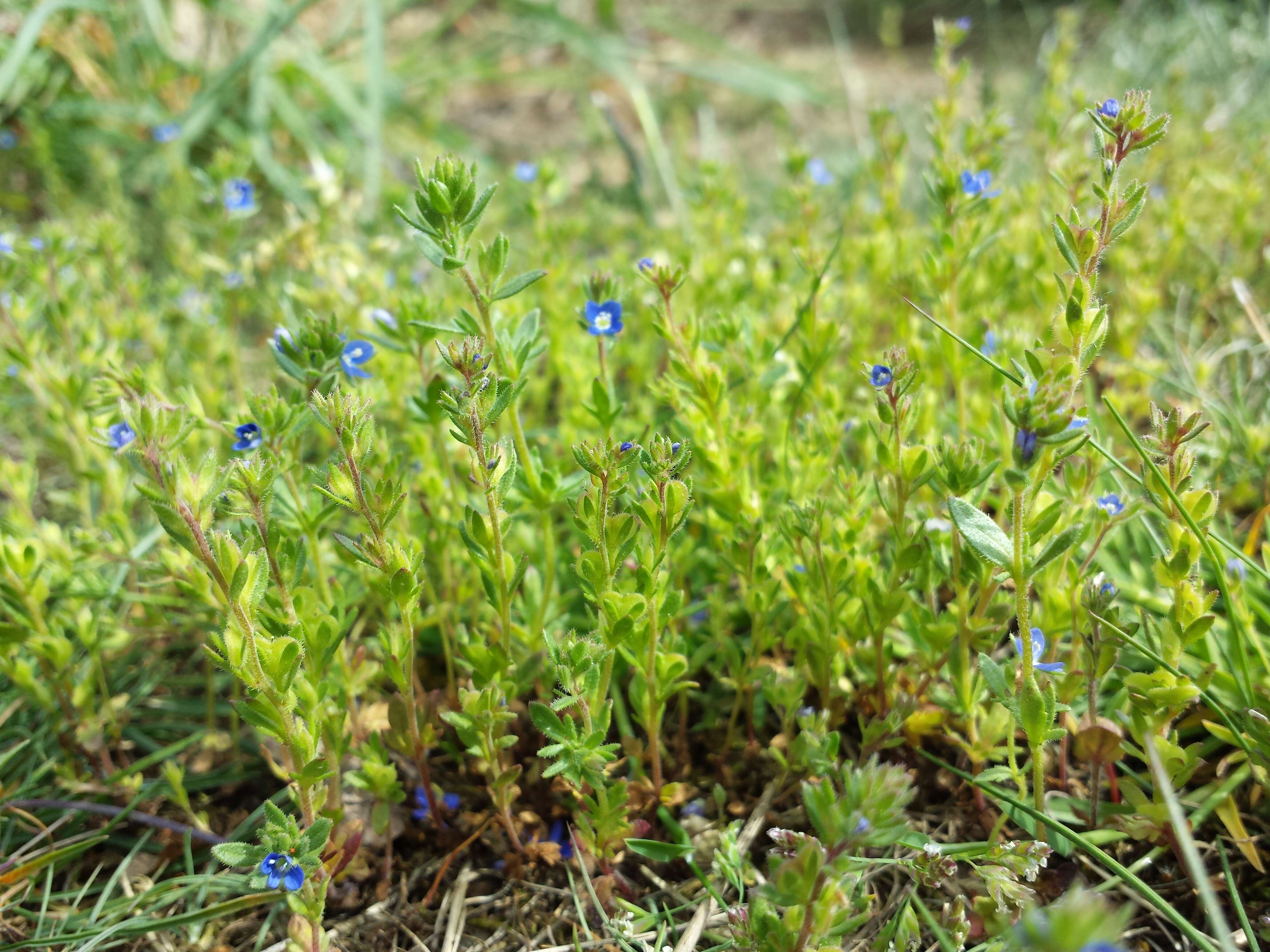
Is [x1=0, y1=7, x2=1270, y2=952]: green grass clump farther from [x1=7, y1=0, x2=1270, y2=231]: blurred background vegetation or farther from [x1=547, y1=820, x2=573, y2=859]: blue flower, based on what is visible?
[x1=7, y1=0, x2=1270, y2=231]: blurred background vegetation

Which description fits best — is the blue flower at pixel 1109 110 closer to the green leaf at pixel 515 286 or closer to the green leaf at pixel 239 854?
the green leaf at pixel 515 286

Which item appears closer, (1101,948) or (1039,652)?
(1101,948)

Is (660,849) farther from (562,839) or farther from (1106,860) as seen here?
(1106,860)

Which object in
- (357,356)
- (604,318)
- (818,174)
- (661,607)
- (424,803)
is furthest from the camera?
(818,174)

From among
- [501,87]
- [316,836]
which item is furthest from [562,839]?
[501,87]

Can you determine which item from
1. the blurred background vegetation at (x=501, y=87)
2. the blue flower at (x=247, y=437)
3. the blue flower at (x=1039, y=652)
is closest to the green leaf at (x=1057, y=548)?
the blue flower at (x=1039, y=652)

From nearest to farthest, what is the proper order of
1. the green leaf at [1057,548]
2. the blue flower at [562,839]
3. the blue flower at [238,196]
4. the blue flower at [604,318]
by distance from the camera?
the green leaf at [1057,548] < the blue flower at [562,839] < the blue flower at [604,318] < the blue flower at [238,196]
